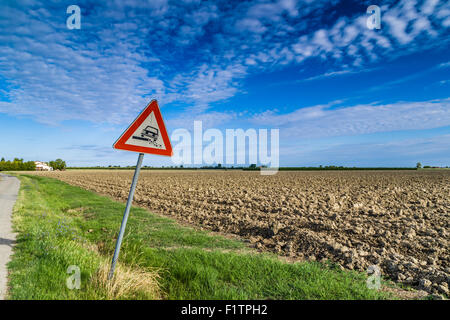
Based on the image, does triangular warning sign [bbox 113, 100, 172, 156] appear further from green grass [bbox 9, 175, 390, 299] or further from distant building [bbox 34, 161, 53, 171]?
distant building [bbox 34, 161, 53, 171]

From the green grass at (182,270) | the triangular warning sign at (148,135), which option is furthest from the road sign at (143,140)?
the green grass at (182,270)

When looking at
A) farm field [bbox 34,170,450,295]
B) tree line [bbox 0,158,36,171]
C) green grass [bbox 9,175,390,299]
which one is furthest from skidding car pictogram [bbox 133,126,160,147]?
tree line [bbox 0,158,36,171]

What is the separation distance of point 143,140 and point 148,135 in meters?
0.11

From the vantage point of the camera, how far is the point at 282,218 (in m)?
9.18

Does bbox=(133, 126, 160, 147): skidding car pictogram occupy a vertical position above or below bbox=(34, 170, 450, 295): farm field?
above

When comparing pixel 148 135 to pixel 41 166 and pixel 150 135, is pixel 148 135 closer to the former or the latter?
pixel 150 135

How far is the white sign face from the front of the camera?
380 cm

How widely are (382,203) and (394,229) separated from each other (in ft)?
17.2

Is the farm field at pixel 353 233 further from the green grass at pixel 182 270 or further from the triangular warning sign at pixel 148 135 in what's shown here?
the triangular warning sign at pixel 148 135

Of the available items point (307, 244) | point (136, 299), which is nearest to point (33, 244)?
point (136, 299)

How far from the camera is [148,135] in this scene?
155 inches

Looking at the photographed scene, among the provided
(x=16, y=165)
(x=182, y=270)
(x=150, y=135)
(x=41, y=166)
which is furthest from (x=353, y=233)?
(x=41, y=166)

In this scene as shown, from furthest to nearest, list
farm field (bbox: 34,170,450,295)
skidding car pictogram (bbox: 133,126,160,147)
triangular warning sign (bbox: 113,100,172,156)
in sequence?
farm field (bbox: 34,170,450,295) < skidding car pictogram (bbox: 133,126,160,147) < triangular warning sign (bbox: 113,100,172,156)
